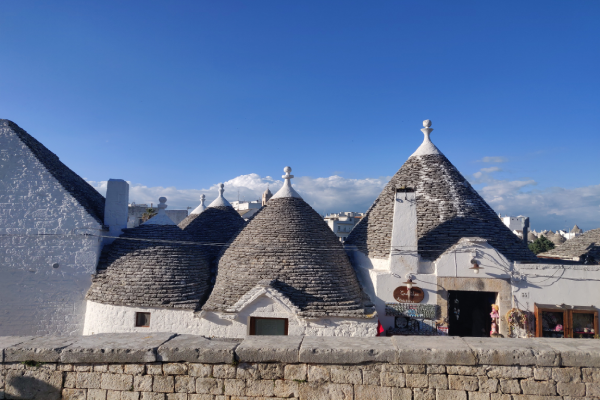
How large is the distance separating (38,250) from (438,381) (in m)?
11.7

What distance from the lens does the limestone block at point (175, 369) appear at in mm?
4176

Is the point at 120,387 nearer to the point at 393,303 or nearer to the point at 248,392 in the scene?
the point at 248,392

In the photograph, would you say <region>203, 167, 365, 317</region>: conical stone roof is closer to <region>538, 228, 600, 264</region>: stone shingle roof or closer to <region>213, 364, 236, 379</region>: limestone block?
<region>213, 364, 236, 379</region>: limestone block

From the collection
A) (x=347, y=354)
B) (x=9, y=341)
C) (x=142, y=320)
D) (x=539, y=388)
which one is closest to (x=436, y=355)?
(x=347, y=354)

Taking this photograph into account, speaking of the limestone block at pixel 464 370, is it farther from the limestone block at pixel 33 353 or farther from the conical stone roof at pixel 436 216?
the conical stone roof at pixel 436 216

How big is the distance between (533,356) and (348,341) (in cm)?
192

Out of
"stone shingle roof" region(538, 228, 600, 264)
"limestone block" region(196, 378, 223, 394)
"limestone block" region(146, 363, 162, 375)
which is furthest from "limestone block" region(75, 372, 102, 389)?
"stone shingle roof" region(538, 228, 600, 264)

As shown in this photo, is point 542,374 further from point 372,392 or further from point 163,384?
point 163,384

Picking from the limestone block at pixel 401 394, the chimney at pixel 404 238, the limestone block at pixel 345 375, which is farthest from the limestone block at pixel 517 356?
the chimney at pixel 404 238

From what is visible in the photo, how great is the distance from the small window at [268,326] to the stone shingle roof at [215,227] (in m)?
3.86

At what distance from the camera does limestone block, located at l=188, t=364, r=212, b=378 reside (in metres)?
4.15

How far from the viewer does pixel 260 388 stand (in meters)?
4.11

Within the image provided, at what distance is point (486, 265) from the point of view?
10.3m

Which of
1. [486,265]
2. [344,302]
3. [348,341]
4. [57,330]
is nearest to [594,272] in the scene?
[486,265]
